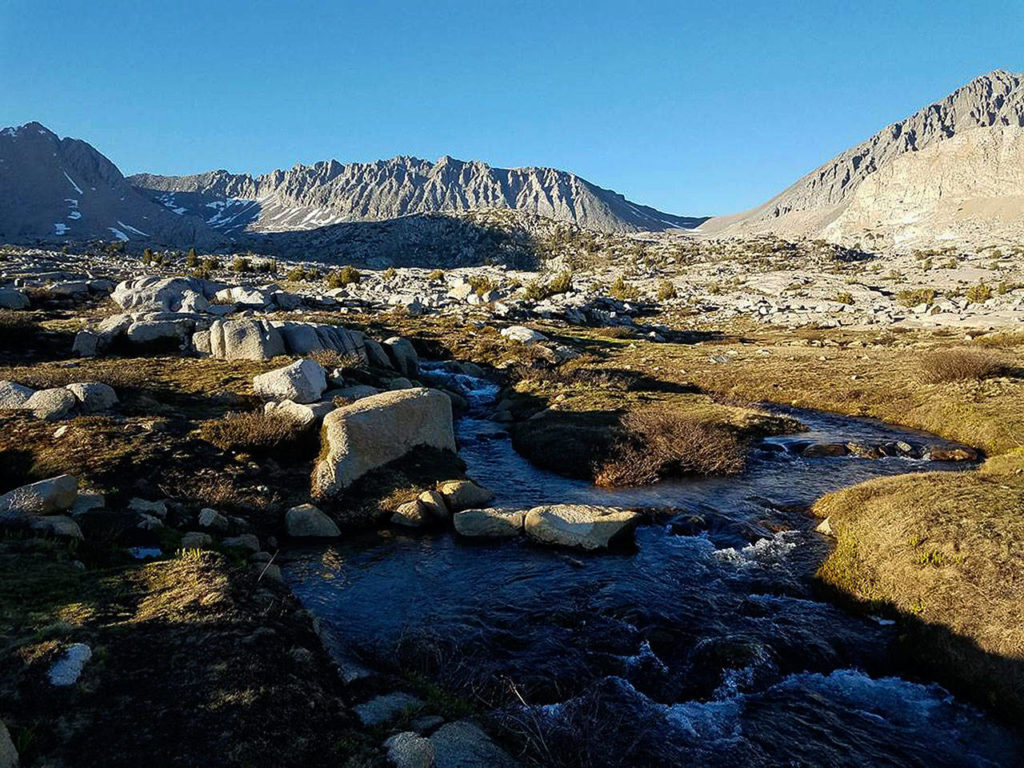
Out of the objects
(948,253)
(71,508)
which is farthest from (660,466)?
(948,253)

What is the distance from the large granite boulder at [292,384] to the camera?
24.0 metres

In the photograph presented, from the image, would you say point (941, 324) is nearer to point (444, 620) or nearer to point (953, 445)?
point (953, 445)

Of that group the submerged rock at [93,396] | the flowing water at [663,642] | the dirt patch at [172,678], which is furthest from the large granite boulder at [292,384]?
the dirt patch at [172,678]

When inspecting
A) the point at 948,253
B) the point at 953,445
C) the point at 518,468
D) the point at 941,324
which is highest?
the point at 948,253

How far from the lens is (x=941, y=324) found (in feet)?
197

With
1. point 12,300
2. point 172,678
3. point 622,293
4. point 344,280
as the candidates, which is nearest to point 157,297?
point 12,300

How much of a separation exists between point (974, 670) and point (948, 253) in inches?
6506

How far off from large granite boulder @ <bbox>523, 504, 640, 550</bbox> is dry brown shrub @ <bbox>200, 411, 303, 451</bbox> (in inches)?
389

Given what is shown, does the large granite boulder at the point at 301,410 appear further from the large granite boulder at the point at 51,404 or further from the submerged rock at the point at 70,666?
the submerged rock at the point at 70,666

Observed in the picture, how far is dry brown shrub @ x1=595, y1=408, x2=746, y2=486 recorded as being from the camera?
22.3m

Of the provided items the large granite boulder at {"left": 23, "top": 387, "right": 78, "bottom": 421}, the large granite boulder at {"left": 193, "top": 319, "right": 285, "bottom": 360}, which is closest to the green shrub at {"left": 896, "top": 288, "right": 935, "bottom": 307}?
the large granite boulder at {"left": 193, "top": 319, "right": 285, "bottom": 360}

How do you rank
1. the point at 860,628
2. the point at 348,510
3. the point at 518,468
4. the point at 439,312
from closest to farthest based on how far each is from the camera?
the point at 860,628
the point at 348,510
the point at 518,468
the point at 439,312

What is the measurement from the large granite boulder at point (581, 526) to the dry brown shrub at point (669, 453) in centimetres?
504

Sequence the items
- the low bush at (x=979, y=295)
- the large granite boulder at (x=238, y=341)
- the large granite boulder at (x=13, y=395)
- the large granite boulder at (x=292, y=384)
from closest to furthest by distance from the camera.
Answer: the large granite boulder at (x=13, y=395) < the large granite boulder at (x=292, y=384) < the large granite boulder at (x=238, y=341) < the low bush at (x=979, y=295)
